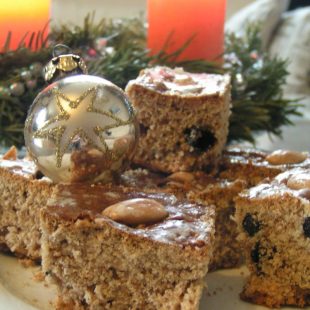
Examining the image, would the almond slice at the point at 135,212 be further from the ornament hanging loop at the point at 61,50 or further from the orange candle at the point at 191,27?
the orange candle at the point at 191,27

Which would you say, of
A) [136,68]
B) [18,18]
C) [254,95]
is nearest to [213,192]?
[136,68]

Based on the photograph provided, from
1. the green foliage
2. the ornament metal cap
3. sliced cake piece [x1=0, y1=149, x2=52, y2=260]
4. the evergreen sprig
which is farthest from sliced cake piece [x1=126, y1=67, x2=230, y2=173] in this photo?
the green foliage

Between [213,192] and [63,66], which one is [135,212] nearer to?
[213,192]

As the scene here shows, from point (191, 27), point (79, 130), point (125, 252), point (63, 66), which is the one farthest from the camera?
point (191, 27)

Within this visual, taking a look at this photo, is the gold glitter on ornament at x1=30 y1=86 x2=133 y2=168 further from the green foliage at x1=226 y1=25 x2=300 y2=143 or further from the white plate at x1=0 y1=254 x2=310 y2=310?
the green foliage at x1=226 y1=25 x2=300 y2=143

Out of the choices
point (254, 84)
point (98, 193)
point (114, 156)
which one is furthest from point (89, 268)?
point (254, 84)

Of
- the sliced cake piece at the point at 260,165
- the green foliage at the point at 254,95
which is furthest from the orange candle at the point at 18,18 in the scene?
the sliced cake piece at the point at 260,165
